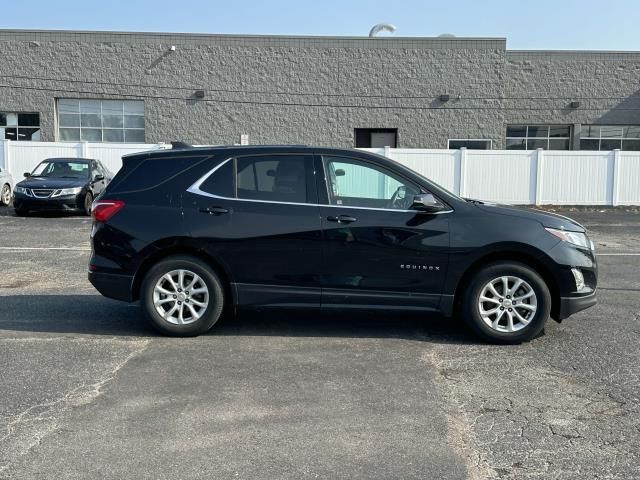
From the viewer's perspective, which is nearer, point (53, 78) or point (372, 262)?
point (372, 262)

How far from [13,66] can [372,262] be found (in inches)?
1048

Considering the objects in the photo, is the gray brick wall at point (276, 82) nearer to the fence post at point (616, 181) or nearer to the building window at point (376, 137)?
the building window at point (376, 137)

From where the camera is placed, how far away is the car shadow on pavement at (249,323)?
21.0ft

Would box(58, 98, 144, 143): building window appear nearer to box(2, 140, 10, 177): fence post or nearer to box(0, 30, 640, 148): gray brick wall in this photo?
box(0, 30, 640, 148): gray brick wall

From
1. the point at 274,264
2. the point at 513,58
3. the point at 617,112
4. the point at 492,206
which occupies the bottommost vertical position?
the point at 274,264

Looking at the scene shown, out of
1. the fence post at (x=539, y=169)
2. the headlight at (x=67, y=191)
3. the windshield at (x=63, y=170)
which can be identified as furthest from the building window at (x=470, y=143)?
the headlight at (x=67, y=191)

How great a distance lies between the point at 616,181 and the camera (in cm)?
2238

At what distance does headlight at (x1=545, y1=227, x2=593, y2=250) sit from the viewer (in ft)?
19.7

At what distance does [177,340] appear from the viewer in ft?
20.1

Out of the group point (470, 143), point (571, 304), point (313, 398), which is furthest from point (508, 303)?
point (470, 143)

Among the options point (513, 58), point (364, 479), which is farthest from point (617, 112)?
point (364, 479)

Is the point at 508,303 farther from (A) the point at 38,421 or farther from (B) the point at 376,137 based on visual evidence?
(B) the point at 376,137

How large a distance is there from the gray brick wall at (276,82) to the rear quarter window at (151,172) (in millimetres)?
22085

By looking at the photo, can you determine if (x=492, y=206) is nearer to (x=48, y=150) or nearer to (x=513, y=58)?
(x=48, y=150)
